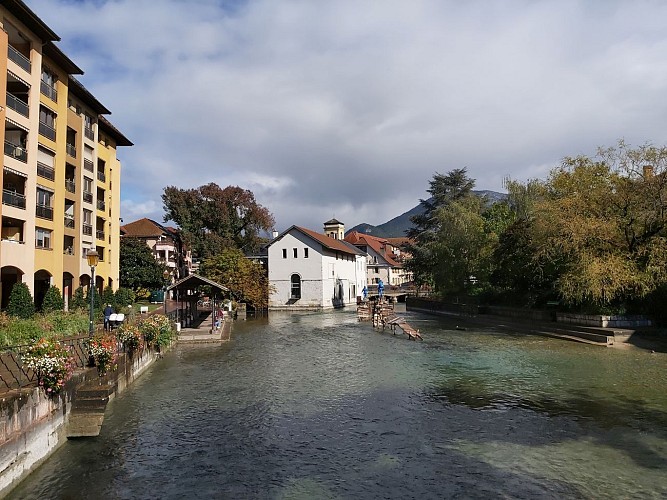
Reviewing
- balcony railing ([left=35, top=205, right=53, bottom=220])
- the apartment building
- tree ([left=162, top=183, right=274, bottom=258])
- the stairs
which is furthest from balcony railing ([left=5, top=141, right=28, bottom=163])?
tree ([left=162, top=183, right=274, bottom=258])

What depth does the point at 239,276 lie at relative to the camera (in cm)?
4912

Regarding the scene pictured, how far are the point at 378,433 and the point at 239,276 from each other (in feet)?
130

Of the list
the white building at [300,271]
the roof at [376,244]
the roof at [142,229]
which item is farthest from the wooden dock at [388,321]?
→ the roof at [376,244]

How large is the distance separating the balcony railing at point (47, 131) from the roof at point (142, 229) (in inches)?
1781

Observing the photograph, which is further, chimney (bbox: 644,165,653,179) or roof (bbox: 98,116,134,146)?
roof (bbox: 98,116,134,146)

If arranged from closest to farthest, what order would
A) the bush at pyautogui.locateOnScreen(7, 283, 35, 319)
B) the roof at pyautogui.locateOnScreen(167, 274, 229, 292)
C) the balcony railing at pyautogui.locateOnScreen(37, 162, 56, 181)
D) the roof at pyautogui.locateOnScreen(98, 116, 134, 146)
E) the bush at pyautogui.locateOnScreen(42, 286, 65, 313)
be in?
the bush at pyautogui.locateOnScreen(7, 283, 35, 319) → the bush at pyautogui.locateOnScreen(42, 286, 65, 313) → the roof at pyautogui.locateOnScreen(167, 274, 229, 292) → the balcony railing at pyautogui.locateOnScreen(37, 162, 56, 181) → the roof at pyautogui.locateOnScreen(98, 116, 134, 146)

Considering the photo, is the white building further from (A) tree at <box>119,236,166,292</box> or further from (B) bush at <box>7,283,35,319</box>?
(B) bush at <box>7,283,35,319</box>

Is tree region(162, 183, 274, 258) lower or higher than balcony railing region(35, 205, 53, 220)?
higher

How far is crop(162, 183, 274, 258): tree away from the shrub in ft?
158

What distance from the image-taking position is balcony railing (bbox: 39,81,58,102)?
30102 mm

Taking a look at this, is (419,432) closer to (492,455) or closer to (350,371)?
(492,455)

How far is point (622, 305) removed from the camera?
26891 millimetres

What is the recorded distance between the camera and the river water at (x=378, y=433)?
8.34m

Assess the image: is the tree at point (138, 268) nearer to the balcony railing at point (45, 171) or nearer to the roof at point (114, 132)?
the roof at point (114, 132)
